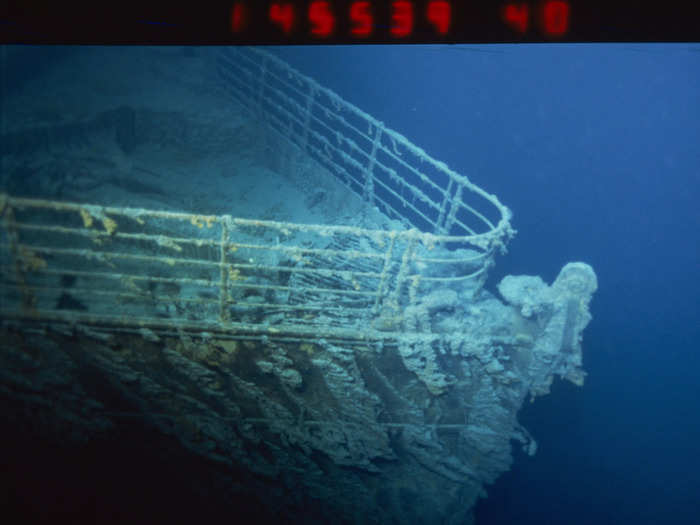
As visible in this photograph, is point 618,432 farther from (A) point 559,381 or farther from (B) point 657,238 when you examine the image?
(B) point 657,238

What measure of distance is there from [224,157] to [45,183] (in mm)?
2675

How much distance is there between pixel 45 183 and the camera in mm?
5391

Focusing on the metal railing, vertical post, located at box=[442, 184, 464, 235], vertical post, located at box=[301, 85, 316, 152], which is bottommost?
the metal railing

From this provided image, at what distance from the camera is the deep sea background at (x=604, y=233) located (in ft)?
23.6

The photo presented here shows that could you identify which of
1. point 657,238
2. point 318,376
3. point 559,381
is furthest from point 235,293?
point 657,238

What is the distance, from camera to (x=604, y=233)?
30.8ft

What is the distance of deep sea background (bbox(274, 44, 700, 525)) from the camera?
7199 millimetres

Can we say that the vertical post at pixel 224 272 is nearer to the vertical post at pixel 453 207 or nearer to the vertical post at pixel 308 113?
the vertical post at pixel 453 207
